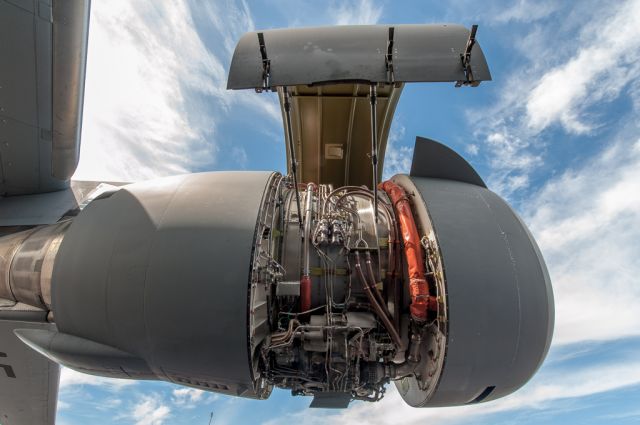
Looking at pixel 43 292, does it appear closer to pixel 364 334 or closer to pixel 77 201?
pixel 77 201

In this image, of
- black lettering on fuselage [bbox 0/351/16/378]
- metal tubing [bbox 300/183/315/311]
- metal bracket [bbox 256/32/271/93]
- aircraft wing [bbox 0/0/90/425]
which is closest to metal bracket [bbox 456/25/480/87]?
metal bracket [bbox 256/32/271/93]

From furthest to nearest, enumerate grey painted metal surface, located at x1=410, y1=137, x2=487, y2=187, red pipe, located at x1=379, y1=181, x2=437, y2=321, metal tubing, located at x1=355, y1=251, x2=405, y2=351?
grey painted metal surface, located at x1=410, y1=137, x2=487, y2=187 < metal tubing, located at x1=355, y1=251, x2=405, y2=351 < red pipe, located at x1=379, y1=181, x2=437, y2=321

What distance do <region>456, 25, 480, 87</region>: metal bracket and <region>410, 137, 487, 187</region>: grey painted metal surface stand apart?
0.93 m

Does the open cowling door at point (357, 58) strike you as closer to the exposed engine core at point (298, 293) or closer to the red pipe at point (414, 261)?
the red pipe at point (414, 261)

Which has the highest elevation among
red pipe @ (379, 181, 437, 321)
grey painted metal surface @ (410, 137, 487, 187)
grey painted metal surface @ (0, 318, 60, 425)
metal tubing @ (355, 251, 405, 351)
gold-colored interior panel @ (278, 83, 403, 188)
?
gold-colored interior panel @ (278, 83, 403, 188)

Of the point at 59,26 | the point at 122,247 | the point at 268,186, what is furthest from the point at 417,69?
the point at 59,26

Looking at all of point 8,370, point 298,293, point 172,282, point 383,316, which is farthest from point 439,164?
point 8,370

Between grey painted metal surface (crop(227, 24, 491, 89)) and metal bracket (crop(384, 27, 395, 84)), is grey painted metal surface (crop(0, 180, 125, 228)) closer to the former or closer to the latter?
grey painted metal surface (crop(227, 24, 491, 89))

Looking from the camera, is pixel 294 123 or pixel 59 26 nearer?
pixel 59 26

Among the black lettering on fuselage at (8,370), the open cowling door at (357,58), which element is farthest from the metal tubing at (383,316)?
the black lettering on fuselage at (8,370)

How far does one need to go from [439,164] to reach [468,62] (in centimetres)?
108

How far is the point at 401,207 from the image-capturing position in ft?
11.1

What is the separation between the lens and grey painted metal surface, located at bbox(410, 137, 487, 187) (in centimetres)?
357

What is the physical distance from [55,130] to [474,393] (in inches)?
197
